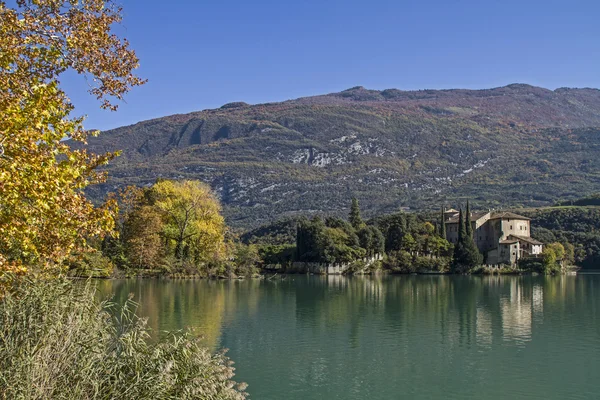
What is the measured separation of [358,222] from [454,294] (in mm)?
38359

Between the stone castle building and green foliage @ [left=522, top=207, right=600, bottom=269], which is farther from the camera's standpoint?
green foliage @ [left=522, top=207, right=600, bottom=269]

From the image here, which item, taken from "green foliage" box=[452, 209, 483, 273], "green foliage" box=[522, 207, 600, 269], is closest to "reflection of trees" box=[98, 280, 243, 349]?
"green foliage" box=[452, 209, 483, 273]

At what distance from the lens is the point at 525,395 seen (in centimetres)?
1590

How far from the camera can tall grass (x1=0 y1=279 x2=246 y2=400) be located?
8.10 meters

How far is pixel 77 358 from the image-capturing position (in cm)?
859

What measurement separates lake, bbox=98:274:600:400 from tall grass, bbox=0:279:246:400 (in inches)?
247

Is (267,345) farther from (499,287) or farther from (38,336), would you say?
(499,287)

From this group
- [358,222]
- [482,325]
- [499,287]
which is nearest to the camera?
[482,325]

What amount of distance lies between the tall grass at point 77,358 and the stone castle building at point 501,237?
7206 centimetres

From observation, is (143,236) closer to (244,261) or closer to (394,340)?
(244,261)

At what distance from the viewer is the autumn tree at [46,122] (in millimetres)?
8781

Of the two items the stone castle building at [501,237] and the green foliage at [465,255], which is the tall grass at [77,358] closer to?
the green foliage at [465,255]

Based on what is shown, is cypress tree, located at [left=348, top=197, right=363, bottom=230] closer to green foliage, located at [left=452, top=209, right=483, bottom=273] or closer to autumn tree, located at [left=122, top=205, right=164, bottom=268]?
green foliage, located at [left=452, top=209, right=483, bottom=273]

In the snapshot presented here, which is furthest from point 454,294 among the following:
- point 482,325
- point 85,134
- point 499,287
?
point 85,134
